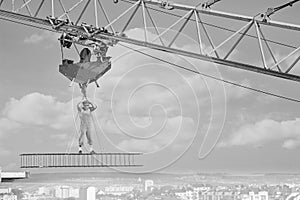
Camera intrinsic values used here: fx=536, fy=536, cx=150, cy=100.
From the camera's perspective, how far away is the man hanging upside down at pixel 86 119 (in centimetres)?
441

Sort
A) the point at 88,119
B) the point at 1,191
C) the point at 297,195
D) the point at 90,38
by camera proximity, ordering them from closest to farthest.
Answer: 1. the point at 88,119
2. the point at 90,38
3. the point at 297,195
4. the point at 1,191

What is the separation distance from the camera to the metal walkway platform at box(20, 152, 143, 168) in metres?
4.48

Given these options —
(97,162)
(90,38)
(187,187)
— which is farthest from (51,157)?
Result: (187,187)

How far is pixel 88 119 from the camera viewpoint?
443cm

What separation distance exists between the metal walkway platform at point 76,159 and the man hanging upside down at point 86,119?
0.25 feet

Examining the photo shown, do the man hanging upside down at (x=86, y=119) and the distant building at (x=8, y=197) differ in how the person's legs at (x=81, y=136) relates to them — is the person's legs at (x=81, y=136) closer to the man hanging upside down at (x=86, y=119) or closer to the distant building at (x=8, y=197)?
the man hanging upside down at (x=86, y=119)

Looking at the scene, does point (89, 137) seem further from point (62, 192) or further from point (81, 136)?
point (62, 192)

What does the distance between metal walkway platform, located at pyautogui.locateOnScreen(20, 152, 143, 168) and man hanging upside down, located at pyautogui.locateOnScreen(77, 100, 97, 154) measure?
0.08 meters

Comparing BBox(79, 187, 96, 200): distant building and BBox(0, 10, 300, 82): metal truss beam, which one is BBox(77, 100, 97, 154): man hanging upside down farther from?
BBox(79, 187, 96, 200): distant building

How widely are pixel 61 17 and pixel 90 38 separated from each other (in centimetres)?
48

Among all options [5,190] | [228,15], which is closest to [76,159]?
[228,15]

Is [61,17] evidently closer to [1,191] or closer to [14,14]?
[14,14]

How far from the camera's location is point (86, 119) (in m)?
4.42

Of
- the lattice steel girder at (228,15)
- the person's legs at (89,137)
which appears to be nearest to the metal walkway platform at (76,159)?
the person's legs at (89,137)
